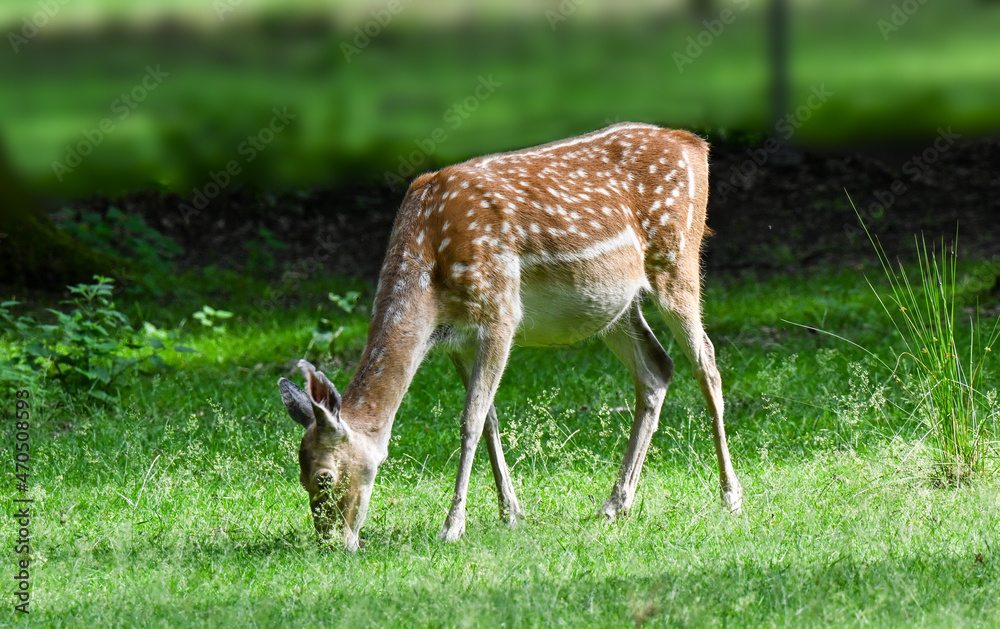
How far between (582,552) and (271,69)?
12.9m

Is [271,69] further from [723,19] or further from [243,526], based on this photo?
[243,526]

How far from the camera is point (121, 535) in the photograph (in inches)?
205

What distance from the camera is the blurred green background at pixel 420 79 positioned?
1497 centimetres

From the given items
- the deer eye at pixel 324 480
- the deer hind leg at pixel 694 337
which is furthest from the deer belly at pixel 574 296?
the deer eye at pixel 324 480

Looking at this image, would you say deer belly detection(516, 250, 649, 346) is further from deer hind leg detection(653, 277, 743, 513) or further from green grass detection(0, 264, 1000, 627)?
green grass detection(0, 264, 1000, 627)

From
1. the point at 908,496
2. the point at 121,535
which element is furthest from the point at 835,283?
the point at 121,535

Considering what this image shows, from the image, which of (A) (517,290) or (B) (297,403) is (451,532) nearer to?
(B) (297,403)

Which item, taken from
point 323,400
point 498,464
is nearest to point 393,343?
point 323,400

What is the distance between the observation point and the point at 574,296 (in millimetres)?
5680

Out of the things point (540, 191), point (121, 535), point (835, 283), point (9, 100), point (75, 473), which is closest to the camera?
point (121, 535)

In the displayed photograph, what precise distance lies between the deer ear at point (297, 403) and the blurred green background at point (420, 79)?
395 inches

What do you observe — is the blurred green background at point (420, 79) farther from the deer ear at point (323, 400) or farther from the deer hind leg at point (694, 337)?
the deer ear at point (323, 400)

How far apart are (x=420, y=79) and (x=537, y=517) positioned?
1189 cm

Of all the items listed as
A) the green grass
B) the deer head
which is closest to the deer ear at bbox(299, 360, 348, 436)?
the deer head
